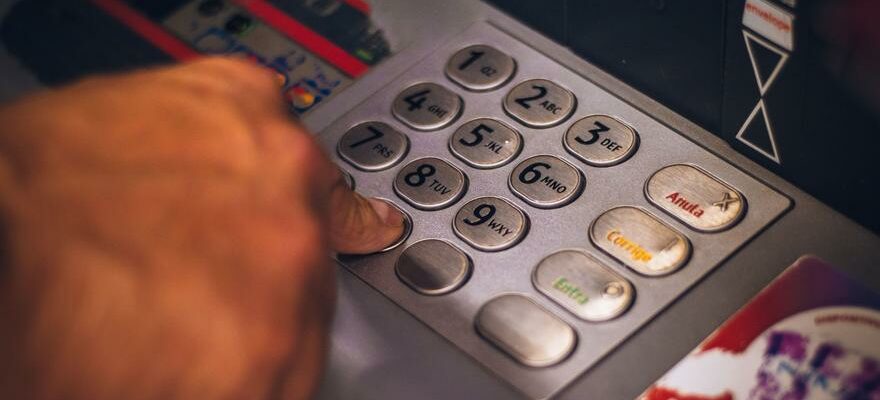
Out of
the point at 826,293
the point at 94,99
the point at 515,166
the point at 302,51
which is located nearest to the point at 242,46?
the point at 302,51

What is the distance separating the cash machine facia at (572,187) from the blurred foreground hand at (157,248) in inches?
9.9

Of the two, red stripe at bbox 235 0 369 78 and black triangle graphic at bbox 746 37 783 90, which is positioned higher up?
black triangle graphic at bbox 746 37 783 90

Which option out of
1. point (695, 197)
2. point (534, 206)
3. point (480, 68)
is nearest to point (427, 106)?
point (480, 68)

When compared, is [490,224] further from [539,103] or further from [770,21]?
[770,21]

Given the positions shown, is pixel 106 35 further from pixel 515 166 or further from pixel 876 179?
pixel 876 179

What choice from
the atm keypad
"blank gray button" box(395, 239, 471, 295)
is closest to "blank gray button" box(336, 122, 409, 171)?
the atm keypad

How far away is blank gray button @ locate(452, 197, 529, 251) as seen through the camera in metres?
0.99

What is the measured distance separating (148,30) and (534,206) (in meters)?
0.54

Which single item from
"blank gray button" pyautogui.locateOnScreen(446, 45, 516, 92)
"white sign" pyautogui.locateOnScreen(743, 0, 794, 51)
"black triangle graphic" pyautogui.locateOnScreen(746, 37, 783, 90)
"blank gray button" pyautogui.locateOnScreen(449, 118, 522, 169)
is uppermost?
"white sign" pyautogui.locateOnScreen(743, 0, 794, 51)

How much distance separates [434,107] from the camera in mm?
1110

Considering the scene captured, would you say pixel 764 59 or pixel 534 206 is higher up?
pixel 764 59

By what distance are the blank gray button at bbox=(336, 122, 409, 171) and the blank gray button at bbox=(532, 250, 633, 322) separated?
20cm

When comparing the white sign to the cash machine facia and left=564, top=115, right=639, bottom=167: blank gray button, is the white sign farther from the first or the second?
left=564, top=115, right=639, bottom=167: blank gray button

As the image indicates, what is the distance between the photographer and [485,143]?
107 centimetres
